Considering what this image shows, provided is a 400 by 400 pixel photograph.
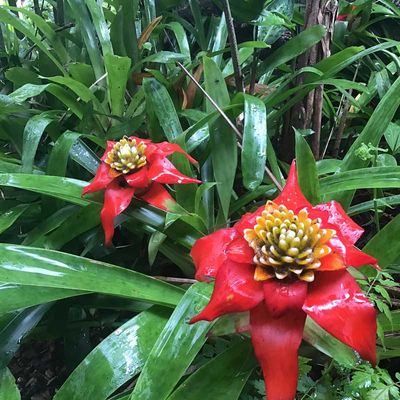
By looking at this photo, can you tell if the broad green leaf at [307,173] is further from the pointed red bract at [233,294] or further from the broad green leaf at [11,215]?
the broad green leaf at [11,215]

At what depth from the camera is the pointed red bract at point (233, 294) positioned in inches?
19.0

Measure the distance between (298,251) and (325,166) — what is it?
0.53m

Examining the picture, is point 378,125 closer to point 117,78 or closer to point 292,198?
point 292,198

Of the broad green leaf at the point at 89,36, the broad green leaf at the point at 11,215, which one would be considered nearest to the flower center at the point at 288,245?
the broad green leaf at the point at 11,215

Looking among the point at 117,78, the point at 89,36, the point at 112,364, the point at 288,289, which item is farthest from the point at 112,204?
the point at 89,36

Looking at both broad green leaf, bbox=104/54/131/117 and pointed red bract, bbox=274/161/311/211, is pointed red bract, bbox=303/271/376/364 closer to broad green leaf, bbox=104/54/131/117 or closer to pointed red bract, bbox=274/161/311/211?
pointed red bract, bbox=274/161/311/211

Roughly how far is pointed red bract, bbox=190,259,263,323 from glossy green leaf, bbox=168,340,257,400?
134mm

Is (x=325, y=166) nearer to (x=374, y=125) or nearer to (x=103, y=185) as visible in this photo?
(x=374, y=125)

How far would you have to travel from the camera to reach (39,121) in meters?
1.01

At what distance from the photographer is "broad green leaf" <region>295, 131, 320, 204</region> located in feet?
2.50

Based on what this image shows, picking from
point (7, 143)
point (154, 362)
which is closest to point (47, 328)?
point (154, 362)

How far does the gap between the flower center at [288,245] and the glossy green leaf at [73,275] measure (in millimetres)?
210

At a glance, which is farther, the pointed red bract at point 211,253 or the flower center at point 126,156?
the flower center at point 126,156

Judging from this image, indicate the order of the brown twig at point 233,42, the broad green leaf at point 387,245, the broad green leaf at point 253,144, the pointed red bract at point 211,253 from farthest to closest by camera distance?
the brown twig at point 233,42
the broad green leaf at point 253,144
the broad green leaf at point 387,245
the pointed red bract at point 211,253
